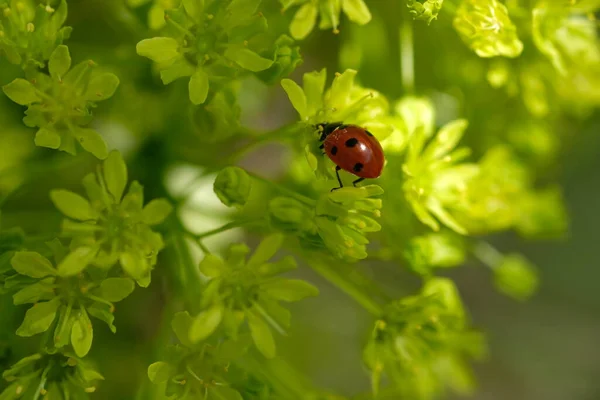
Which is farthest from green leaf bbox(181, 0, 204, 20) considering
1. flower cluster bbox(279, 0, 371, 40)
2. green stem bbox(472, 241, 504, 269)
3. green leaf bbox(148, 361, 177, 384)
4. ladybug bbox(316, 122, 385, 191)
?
green stem bbox(472, 241, 504, 269)

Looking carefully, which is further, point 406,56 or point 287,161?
point 287,161

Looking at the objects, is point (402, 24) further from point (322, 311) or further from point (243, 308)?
point (322, 311)

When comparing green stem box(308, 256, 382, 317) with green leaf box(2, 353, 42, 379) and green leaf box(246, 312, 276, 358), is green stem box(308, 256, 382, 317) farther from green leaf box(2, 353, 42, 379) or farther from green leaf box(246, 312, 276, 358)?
green leaf box(2, 353, 42, 379)

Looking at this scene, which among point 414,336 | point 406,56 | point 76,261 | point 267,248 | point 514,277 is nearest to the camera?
Result: point 76,261

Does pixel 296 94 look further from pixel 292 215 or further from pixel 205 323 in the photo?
pixel 205 323

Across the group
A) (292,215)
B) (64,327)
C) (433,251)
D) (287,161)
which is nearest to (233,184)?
(292,215)

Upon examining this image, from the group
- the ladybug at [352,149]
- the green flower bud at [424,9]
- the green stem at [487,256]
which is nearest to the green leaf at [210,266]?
the ladybug at [352,149]
